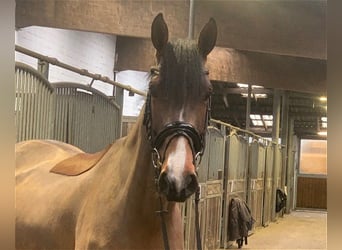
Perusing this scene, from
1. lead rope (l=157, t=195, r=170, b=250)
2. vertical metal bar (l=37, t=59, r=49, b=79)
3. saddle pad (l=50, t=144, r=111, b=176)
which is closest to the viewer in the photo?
lead rope (l=157, t=195, r=170, b=250)

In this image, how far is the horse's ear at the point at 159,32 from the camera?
0.78 m

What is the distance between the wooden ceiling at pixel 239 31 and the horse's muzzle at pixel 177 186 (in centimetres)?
27

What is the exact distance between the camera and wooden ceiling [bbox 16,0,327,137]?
922mm

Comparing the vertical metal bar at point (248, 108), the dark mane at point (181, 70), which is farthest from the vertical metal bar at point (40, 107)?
the dark mane at point (181, 70)

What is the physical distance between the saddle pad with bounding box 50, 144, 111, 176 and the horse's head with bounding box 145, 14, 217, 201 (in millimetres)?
297

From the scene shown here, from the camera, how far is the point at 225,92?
1.38m

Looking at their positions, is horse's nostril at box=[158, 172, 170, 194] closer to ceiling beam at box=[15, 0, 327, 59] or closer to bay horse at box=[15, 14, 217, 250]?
bay horse at box=[15, 14, 217, 250]

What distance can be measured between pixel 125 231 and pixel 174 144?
0.22 metres

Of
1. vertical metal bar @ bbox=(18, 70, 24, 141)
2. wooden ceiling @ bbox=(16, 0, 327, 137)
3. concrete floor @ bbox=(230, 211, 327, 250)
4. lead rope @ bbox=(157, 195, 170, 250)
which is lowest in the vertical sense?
concrete floor @ bbox=(230, 211, 327, 250)

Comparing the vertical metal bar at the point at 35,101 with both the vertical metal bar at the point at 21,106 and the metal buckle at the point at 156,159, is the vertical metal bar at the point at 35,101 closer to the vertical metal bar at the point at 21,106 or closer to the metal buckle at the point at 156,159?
the vertical metal bar at the point at 21,106

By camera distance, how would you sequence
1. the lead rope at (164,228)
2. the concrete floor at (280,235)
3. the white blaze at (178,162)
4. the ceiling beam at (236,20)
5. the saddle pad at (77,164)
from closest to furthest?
1. the white blaze at (178,162)
2. the lead rope at (164,228)
3. the ceiling beam at (236,20)
4. the saddle pad at (77,164)
5. the concrete floor at (280,235)

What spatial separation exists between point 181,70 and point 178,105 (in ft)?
0.19

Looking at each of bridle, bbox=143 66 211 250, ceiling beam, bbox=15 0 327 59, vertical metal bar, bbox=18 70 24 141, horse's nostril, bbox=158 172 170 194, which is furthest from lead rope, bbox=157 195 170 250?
vertical metal bar, bbox=18 70 24 141

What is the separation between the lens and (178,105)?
2.42 feet
